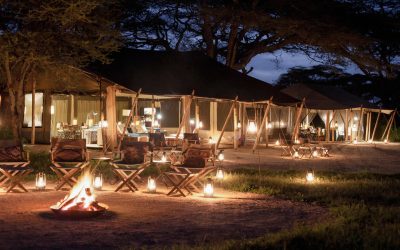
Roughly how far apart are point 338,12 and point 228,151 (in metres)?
8.41

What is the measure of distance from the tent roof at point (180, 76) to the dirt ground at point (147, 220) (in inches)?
307

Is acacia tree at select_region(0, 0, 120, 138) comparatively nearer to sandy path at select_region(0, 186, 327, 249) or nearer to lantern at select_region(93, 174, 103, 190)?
lantern at select_region(93, 174, 103, 190)

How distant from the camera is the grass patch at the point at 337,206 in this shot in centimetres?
551

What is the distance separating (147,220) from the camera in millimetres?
6887

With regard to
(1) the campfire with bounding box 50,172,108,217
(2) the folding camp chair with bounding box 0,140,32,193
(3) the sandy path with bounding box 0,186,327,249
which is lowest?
(3) the sandy path with bounding box 0,186,327,249

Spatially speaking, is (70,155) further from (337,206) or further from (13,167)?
(337,206)

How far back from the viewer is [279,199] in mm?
8852

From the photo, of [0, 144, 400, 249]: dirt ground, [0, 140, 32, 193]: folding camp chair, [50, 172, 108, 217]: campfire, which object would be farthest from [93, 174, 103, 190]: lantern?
[50, 172, 108, 217]: campfire

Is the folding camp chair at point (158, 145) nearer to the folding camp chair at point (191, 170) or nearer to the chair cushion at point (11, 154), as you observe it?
the folding camp chair at point (191, 170)

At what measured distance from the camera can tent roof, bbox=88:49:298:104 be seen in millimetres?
17406

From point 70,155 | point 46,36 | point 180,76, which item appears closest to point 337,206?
point 70,155

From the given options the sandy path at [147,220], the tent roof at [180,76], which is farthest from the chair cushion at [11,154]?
the tent roof at [180,76]

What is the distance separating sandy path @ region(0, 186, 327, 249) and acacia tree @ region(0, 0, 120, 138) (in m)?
5.17

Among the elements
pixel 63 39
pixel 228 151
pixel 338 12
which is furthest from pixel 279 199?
pixel 338 12
